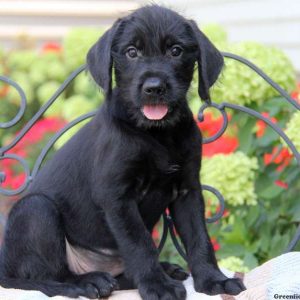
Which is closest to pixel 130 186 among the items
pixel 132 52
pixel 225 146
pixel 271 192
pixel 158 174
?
pixel 158 174

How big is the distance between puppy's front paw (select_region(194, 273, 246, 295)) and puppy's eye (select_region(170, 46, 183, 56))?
852mm

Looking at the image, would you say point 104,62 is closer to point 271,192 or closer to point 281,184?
point 271,192

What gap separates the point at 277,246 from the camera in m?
3.99

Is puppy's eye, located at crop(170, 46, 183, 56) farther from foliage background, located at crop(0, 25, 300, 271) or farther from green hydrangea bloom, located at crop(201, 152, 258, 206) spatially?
green hydrangea bloom, located at crop(201, 152, 258, 206)

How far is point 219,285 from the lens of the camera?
295 cm

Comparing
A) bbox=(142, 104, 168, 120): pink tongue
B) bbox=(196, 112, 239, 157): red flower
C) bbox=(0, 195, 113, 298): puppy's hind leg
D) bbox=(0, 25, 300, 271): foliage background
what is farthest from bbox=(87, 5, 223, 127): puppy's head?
bbox=(196, 112, 239, 157): red flower

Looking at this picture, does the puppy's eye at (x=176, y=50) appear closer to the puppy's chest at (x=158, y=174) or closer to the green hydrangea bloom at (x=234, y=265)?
the puppy's chest at (x=158, y=174)

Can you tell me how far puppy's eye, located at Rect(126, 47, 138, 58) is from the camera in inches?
117

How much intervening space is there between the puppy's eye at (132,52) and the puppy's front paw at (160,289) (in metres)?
0.82

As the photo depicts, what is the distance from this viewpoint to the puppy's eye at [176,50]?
9.78ft

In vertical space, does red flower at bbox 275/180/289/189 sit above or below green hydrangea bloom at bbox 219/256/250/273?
above

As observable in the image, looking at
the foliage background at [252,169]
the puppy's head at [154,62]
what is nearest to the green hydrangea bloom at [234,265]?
the foliage background at [252,169]

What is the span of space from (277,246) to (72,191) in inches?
49.7

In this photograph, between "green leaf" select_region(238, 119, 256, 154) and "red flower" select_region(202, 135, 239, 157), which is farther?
"red flower" select_region(202, 135, 239, 157)
